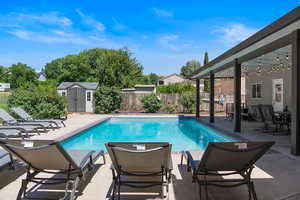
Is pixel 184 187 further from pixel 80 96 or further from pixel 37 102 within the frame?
pixel 80 96

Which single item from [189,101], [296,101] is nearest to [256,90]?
[189,101]

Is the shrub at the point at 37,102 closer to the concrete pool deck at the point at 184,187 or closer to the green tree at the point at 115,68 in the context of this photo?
the concrete pool deck at the point at 184,187

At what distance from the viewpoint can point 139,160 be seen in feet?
11.2

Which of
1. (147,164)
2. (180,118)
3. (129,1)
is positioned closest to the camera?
(147,164)

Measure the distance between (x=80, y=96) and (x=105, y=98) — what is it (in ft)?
8.19

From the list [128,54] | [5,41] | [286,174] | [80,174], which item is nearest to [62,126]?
[80,174]

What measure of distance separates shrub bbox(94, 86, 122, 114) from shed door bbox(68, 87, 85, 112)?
1.63 m

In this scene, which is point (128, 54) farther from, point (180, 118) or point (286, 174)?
point (286, 174)

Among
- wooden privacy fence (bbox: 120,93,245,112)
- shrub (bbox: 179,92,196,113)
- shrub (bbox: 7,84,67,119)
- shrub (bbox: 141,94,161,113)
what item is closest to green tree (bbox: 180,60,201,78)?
wooden privacy fence (bbox: 120,93,245,112)

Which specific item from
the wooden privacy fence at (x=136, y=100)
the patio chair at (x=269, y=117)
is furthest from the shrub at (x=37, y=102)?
the patio chair at (x=269, y=117)

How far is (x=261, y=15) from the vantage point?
15820mm

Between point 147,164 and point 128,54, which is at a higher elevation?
point 128,54

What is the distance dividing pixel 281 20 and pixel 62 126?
939cm

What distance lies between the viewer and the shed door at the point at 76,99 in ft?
69.1
